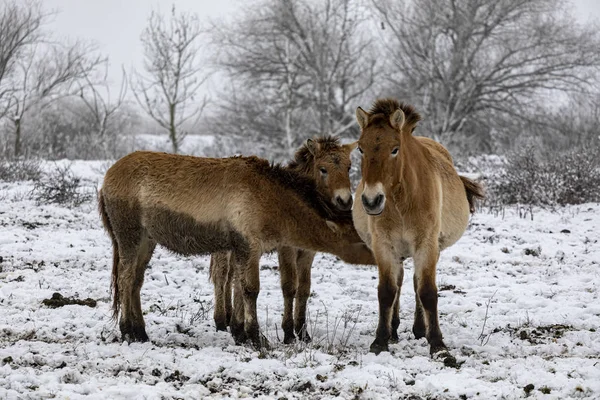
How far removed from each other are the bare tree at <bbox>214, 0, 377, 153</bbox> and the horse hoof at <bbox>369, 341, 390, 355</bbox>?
1842cm

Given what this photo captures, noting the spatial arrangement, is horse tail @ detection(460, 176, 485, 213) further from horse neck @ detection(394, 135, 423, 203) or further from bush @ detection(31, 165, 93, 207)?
bush @ detection(31, 165, 93, 207)

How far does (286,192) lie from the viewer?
5531mm

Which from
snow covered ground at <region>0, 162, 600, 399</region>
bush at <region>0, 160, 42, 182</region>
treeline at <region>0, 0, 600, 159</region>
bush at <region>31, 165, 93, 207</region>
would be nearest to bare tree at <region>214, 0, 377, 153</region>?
treeline at <region>0, 0, 600, 159</region>

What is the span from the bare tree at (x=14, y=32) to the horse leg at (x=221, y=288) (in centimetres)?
1998

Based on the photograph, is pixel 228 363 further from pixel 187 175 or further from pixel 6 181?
pixel 6 181

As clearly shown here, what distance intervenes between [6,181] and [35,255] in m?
6.71

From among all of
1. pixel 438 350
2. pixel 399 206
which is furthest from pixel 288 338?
pixel 399 206

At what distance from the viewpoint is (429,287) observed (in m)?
4.81

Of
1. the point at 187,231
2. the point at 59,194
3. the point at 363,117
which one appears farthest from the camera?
the point at 59,194

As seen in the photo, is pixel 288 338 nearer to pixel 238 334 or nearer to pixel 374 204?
pixel 238 334

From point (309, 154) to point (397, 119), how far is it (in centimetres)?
188

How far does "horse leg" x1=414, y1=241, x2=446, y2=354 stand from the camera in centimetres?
480

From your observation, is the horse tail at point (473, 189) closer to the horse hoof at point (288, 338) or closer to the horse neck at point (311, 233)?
the horse neck at point (311, 233)

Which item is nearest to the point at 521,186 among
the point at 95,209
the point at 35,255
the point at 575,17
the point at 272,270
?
the point at 272,270
